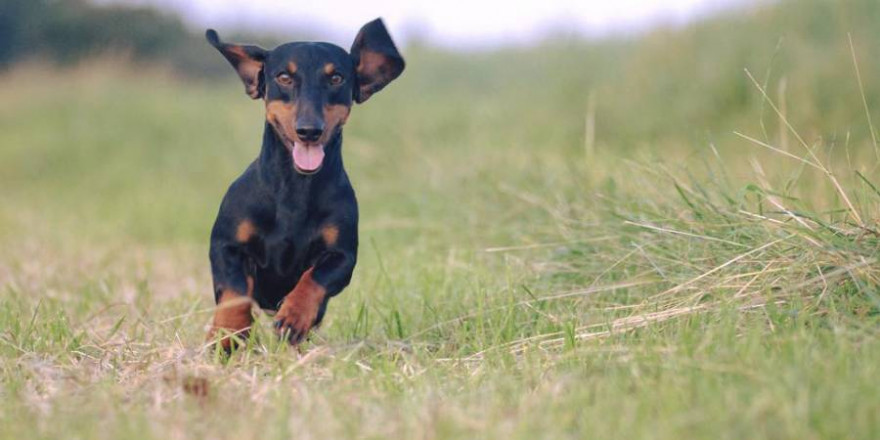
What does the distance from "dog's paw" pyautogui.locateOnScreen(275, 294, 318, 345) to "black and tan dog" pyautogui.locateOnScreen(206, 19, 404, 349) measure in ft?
0.22

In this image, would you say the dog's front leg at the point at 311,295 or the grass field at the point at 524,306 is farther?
the dog's front leg at the point at 311,295

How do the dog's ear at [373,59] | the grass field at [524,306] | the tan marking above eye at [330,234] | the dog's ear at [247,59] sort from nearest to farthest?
the grass field at [524,306] < the tan marking above eye at [330,234] < the dog's ear at [247,59] < the dog's ear at [373,59]

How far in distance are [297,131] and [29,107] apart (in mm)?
13780

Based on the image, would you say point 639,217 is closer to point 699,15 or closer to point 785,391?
point 785,391

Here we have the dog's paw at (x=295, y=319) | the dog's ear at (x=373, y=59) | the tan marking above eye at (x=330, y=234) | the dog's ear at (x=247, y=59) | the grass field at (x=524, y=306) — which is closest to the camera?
the grass field at (x=524, y=306)

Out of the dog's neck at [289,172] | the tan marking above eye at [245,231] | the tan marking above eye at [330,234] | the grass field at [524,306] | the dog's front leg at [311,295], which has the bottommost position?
the grass field at [524,306]

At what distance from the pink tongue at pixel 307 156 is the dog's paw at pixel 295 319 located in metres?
0.43

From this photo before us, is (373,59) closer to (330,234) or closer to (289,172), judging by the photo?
(289,172)

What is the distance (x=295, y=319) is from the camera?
383 centimetres

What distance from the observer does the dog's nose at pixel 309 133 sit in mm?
3883

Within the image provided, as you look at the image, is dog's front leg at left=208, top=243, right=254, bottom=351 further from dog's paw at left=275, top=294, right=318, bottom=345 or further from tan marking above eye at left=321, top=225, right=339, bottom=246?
tan marking above eye at left=321, top=225, right=339, bottom=246

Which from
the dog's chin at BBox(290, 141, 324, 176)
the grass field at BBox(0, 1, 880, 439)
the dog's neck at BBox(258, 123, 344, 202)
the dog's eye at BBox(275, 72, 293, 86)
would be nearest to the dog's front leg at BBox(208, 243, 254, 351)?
the grass field at BBox(0, 1, 880, 439)

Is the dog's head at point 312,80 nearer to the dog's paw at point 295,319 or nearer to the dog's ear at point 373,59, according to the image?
the dog's ear at point 373,59

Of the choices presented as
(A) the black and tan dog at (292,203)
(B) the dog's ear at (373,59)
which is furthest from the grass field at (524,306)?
(B) the dog's ear at (373,59)
